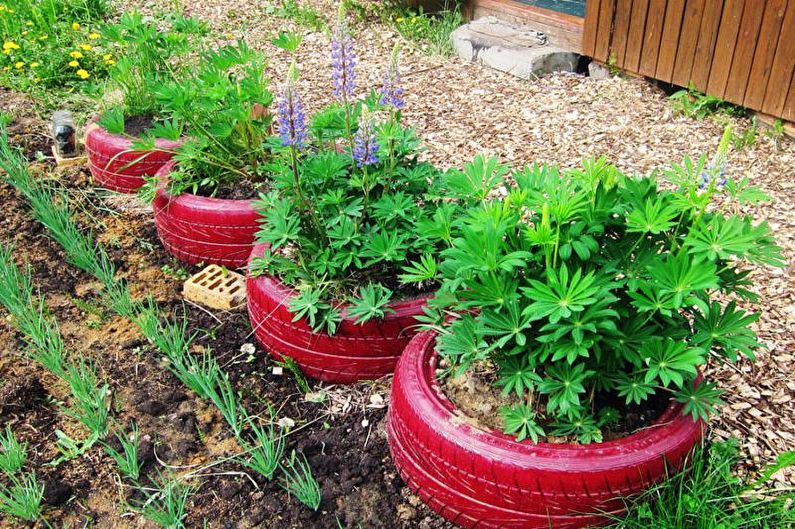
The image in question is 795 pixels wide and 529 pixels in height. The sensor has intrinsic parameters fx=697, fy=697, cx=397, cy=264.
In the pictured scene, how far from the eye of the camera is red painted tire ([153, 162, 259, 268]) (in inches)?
125

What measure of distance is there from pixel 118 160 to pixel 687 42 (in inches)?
144

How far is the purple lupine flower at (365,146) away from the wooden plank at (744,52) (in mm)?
2961

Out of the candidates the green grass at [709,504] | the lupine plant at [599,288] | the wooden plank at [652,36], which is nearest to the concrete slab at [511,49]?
the wooden plank at [652,36]

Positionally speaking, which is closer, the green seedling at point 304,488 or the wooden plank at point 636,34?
the green seedling at point 304,488

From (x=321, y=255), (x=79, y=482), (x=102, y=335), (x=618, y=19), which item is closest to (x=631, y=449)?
(x=321, y=255)

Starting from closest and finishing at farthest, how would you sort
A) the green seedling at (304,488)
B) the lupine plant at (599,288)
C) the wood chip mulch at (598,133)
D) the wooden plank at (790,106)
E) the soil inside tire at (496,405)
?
the lupine plant at (599,288) < the soil inside tire at (496,405) < the green seedling at (304,488) < the wood chip mulch at (598,133) < the wooden plank at (790,106)

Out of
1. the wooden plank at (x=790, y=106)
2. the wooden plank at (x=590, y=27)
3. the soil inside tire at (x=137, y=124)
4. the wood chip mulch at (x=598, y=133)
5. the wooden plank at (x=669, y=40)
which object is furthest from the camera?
the wooden plank at (x=590, y=27)

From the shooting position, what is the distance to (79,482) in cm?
236

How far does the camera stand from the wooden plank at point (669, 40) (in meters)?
4.63

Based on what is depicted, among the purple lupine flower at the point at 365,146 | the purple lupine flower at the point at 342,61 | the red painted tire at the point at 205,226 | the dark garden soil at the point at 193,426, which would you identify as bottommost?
the dark garden soil at the point at 193,426

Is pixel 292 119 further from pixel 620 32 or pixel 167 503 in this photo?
pixel 620 32

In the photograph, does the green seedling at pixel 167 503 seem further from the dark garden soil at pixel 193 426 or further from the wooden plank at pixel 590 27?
the wooden plank at pixel 590 27

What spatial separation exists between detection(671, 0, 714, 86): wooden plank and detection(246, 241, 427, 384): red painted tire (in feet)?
10.4

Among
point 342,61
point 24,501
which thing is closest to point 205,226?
point 342,61
